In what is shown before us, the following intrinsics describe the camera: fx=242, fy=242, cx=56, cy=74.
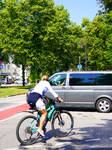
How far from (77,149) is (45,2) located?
103 ft

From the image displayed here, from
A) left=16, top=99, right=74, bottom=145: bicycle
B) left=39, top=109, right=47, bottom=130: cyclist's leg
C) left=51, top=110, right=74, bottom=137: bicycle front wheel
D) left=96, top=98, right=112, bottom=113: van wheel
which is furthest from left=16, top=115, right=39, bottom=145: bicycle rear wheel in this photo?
left=96, top=98, right=112, bottom=113: van wheel

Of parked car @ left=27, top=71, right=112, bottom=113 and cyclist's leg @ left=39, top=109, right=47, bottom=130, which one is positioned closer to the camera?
cyclist's leg @ left=39, top=109, right=47, bottom=130

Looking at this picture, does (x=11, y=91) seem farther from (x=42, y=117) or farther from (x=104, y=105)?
(x=42, y=117)

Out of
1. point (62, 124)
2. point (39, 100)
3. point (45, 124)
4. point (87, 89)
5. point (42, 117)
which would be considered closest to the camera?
point (39, 100)

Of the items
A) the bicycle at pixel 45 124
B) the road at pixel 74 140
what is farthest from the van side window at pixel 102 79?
the bicycle at pixel 45 124

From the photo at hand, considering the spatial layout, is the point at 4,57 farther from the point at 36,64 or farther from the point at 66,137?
the point at 66,137

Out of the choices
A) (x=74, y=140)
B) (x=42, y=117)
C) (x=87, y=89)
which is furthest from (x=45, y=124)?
(x=87, y=89)

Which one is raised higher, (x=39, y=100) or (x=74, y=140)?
(x=39, y=100)

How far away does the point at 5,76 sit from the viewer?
93.8 metres

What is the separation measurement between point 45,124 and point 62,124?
0.63m

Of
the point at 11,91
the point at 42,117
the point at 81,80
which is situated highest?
the point at 81,80

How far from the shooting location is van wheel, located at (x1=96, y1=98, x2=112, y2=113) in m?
10.9

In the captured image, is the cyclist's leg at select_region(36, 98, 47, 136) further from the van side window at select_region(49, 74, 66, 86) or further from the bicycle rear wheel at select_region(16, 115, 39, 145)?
the van side window at select_region(49, 74, 66, 86)

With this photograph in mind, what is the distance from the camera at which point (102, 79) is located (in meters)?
11.1
